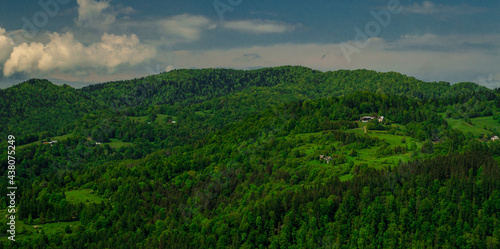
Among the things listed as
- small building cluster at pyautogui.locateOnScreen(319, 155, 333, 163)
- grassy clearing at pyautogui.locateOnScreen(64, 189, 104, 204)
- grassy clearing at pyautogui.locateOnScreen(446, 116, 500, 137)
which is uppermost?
grassy clearing at pyautogui.locateOnScreen(446, 116, 500, 137)

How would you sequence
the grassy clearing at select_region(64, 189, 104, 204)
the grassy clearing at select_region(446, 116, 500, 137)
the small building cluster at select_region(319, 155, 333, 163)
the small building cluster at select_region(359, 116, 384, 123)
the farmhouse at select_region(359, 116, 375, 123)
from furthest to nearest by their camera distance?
the farmhouse at select_region(359, 116, 375, 123) → the small building cluster at select_region(359, 116, 384, 123) → the grassy clearing at select_region(446, 116, 500, 137) → the small building cluster at select_region(319, 155, 333, 163) → the grassy clearing at select_region(64, 189, 104, 204)

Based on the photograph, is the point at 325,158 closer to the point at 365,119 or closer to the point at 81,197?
the point at 365,119

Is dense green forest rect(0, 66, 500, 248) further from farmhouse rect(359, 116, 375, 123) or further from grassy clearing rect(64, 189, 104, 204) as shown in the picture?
farmhouse rect(359, 116, 375, 123)

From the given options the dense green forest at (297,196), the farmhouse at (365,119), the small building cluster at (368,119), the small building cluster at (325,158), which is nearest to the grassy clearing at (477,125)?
the dense green forest at (297,196)

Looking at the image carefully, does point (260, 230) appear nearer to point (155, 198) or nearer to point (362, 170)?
point (362, 170)

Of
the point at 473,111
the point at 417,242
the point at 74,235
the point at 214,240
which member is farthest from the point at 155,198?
the point at 473,111

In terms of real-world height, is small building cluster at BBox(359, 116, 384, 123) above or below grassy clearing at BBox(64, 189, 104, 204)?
above

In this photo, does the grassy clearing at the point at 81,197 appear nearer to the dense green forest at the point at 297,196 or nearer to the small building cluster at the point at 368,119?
the dense green forest at the point at 297,196

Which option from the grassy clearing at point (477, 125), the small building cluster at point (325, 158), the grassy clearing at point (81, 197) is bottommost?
the grassy clearing at point (81, 197)

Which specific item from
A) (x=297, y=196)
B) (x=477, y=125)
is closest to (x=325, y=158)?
(x=297, y=196)

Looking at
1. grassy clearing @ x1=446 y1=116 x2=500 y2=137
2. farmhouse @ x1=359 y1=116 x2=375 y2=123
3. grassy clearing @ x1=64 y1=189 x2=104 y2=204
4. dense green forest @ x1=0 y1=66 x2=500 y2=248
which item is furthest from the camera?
farmhouse @ x1=359 y1=116 x2=375 y2=123

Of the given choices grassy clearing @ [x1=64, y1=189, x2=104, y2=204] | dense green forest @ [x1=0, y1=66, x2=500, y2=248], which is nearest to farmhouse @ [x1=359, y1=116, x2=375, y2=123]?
dense green forest @ [x1=0, y1=66, x2=500, y2=248]
